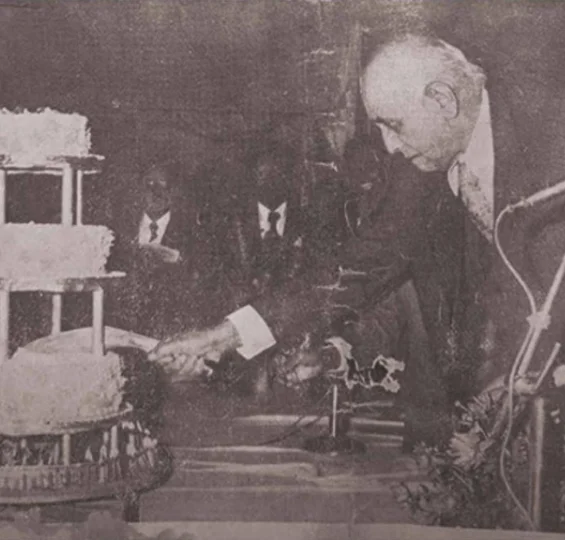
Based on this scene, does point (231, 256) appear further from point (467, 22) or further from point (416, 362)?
point (467, 22)

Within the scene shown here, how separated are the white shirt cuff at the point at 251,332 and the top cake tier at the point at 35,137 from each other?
2.75 feet

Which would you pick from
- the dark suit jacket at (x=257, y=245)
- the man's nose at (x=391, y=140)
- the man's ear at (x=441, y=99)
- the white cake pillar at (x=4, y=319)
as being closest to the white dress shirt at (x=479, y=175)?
the man's ear at (x=441, y=99)

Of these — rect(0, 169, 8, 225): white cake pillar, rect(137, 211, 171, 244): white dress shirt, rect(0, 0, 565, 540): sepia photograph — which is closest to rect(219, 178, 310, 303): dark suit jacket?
rect(0, 0, 565, 540): sepia photograph

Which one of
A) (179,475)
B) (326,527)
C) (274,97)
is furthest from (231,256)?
(326,527)

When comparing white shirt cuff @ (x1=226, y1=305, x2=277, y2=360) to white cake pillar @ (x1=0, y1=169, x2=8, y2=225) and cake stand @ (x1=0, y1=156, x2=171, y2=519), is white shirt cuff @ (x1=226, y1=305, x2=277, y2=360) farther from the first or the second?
white cake pillar @ (x1=0, y1=169, x2=8, y2=225)

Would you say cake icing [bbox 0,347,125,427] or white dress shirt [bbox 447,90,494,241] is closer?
cake icing [bbox 0,347,125,427]

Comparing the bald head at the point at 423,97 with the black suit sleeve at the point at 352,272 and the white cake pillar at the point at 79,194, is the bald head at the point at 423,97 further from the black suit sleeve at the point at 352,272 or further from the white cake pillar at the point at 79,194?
the white cake pillar at the point at 79,194

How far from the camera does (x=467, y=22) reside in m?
3.61

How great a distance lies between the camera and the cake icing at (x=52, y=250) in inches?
138

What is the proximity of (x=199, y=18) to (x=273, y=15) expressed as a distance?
10.6 inches

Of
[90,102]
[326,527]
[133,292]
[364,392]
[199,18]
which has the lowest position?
[326,527]

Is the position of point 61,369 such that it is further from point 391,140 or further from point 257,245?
point 391,140

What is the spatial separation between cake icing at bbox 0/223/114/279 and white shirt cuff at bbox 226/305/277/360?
531 millimetres

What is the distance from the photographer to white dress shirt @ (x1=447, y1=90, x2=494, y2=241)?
3629 millimetres
